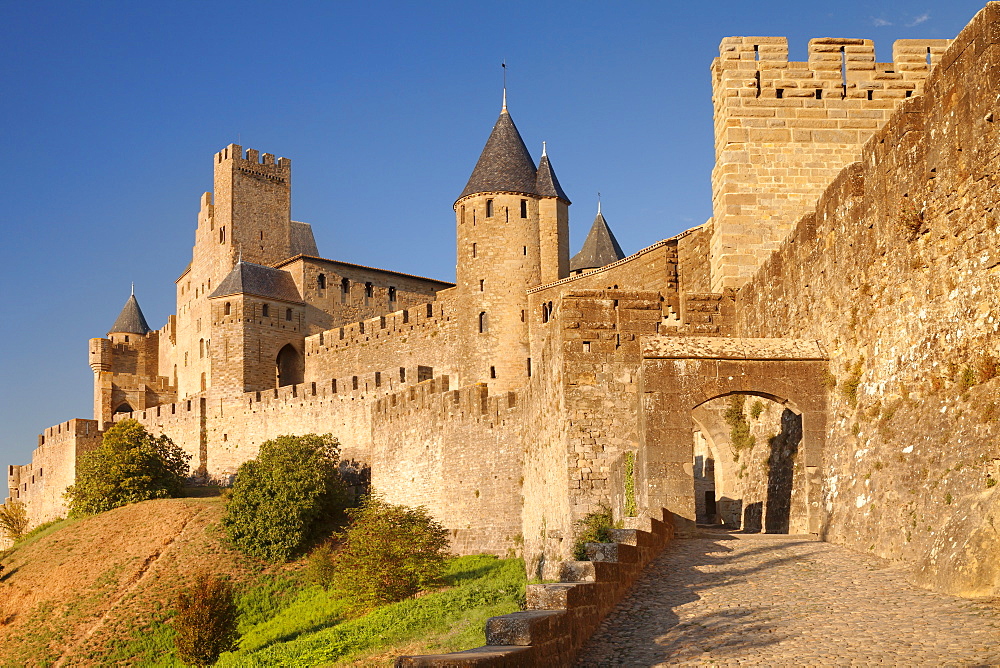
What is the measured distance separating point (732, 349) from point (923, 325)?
10.1 feet

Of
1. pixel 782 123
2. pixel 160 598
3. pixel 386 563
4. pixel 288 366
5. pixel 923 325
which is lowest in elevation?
pixel 160 598

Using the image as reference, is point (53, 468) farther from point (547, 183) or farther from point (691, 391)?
point (691, 391)

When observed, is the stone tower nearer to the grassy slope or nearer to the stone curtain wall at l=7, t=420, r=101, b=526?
the grassy slope

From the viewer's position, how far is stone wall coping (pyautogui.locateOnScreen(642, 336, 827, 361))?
13.5 meters

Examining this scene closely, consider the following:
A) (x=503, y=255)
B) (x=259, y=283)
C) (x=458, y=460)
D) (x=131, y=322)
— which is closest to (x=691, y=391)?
(x=458, y=460)

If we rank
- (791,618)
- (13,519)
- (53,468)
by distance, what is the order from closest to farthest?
(791,618)
(53,468)
(13,519)

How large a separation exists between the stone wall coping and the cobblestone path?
270cm

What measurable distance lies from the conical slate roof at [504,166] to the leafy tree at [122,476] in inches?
615

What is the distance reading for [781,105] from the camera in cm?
1844

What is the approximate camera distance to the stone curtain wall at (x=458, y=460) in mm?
27703

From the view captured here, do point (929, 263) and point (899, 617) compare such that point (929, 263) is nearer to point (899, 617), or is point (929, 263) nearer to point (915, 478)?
point (915, 478)

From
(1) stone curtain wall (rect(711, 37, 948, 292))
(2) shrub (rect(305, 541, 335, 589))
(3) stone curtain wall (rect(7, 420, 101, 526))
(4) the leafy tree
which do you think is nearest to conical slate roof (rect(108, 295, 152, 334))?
(3) stone curtain wall (rect(7, 420, 101, 526))

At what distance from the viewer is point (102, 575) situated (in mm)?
34594

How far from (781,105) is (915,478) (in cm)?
949
